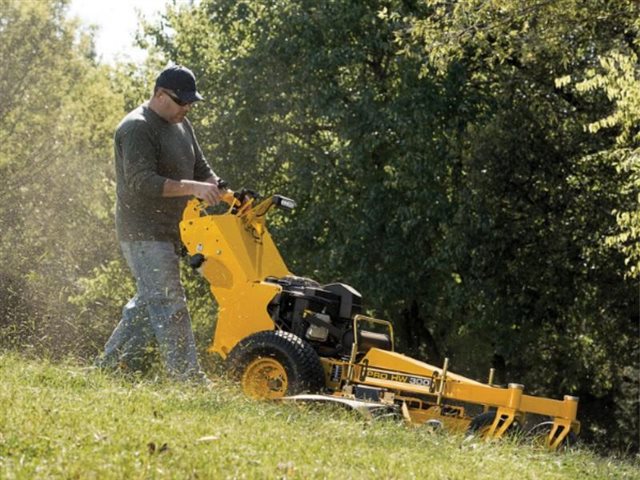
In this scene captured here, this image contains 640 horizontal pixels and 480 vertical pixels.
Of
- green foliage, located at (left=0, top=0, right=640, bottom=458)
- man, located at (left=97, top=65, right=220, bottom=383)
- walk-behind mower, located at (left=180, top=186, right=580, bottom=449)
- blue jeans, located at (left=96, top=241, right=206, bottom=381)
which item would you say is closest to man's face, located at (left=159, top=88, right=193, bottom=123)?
man, located at (left=97, top=65, right=220, bottom=383)

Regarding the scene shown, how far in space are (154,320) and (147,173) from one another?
1015 millimetres

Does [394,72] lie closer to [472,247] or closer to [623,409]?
[472,247]

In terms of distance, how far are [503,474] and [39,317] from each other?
7.52 m

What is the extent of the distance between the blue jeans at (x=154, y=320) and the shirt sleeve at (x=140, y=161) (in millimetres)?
409

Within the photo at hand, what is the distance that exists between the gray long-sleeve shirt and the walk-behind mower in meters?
0.46

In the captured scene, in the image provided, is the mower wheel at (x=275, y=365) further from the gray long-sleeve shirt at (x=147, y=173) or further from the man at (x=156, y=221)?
the gray long-sleeve shirt at (x=147, y=173)

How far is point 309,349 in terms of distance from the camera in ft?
31.0

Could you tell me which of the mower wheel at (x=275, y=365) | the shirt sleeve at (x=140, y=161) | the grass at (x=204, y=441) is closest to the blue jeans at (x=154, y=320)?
the shirt sleeve at (x=140, y=161)

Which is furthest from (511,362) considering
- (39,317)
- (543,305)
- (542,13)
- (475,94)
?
(39,317)

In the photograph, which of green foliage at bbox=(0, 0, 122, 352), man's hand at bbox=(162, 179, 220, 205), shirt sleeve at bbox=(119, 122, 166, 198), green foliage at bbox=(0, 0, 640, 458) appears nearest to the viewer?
man's hand at bbox=(162, 179, 220, 205)

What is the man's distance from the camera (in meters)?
9.06

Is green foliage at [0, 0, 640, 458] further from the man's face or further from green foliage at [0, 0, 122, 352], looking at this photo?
the man's face

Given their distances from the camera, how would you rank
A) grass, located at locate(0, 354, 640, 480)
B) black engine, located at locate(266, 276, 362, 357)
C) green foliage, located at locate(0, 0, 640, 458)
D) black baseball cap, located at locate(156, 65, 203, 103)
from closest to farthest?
grass, located at locate(0, 354, 640, 480) < black baseball cap, located at locate(156, 65, 203, 103) < black engine, located at locate(266, 276, 362, 357) < green foliage, located at locate(0, 0, 640, 458)

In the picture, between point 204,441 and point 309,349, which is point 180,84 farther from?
point 204,441
